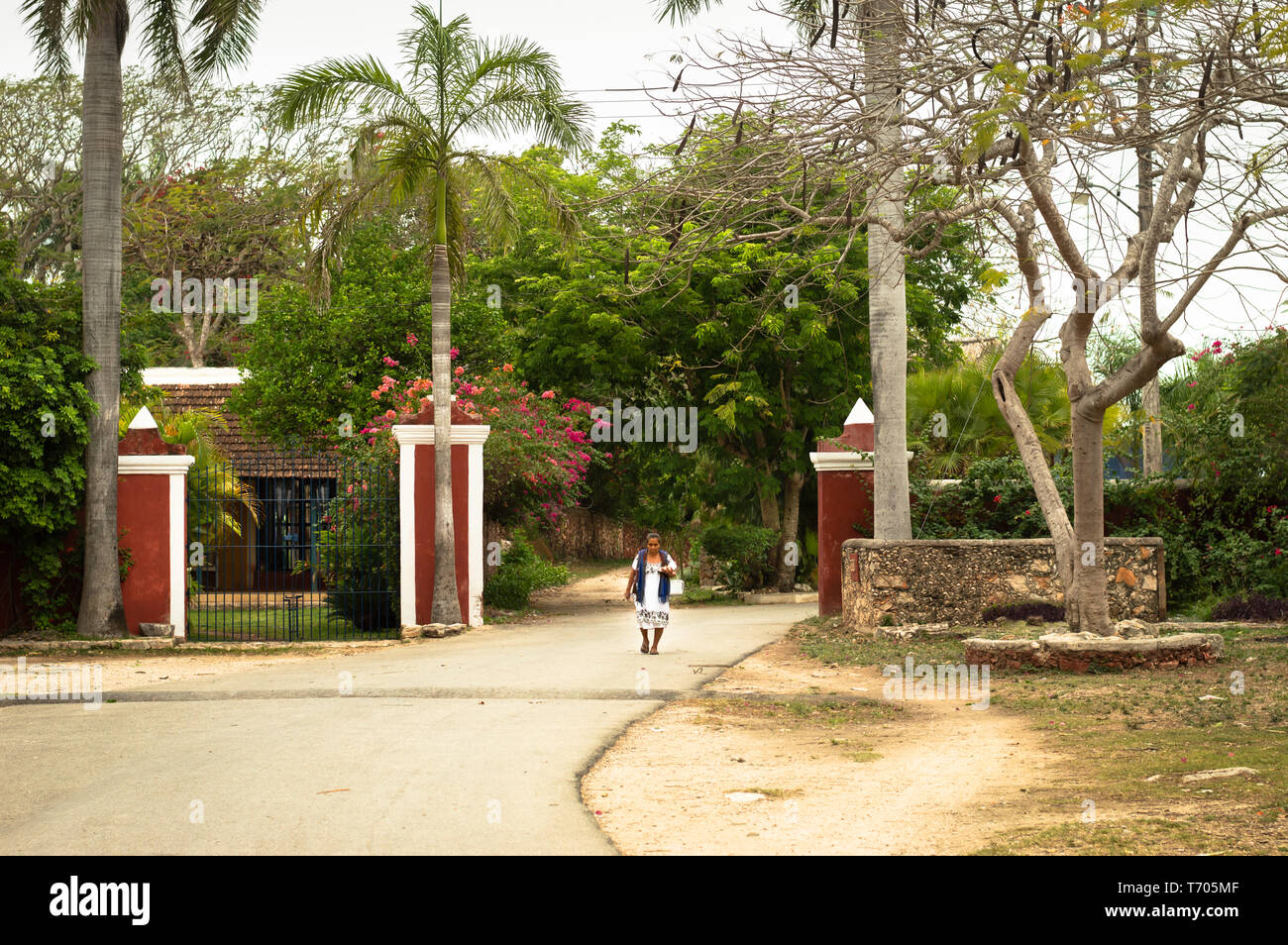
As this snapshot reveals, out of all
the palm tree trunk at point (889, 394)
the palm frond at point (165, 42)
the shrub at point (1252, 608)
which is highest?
the palm frond at point (165, 42)

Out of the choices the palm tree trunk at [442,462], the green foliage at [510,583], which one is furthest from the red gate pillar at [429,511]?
the green foliage at [510,583]

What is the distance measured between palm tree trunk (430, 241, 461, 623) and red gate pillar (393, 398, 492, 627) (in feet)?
0.59

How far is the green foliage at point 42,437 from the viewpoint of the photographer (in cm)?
1504

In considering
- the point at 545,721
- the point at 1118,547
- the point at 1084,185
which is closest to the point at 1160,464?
the point at 1118,547

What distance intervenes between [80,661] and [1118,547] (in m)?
12.0

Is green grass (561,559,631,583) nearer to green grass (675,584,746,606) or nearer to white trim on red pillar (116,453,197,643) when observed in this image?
green grass (675,584,746,606)

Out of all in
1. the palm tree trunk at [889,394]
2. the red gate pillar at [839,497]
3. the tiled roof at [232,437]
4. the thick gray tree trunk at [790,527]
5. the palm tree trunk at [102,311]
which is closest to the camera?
the palm tree trunk at [102,311]

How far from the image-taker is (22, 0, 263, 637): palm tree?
619 inches

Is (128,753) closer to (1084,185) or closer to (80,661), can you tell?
(80,661)

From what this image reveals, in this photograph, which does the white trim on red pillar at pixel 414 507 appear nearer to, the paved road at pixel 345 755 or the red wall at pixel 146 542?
the paved road at pixel 345 755

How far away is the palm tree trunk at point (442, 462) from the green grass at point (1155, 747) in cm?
574

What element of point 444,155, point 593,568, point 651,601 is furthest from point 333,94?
point 593,568

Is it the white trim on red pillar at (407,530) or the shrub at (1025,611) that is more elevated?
the white trim on red pillar at (407,530)

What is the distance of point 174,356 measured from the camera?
38.8m
